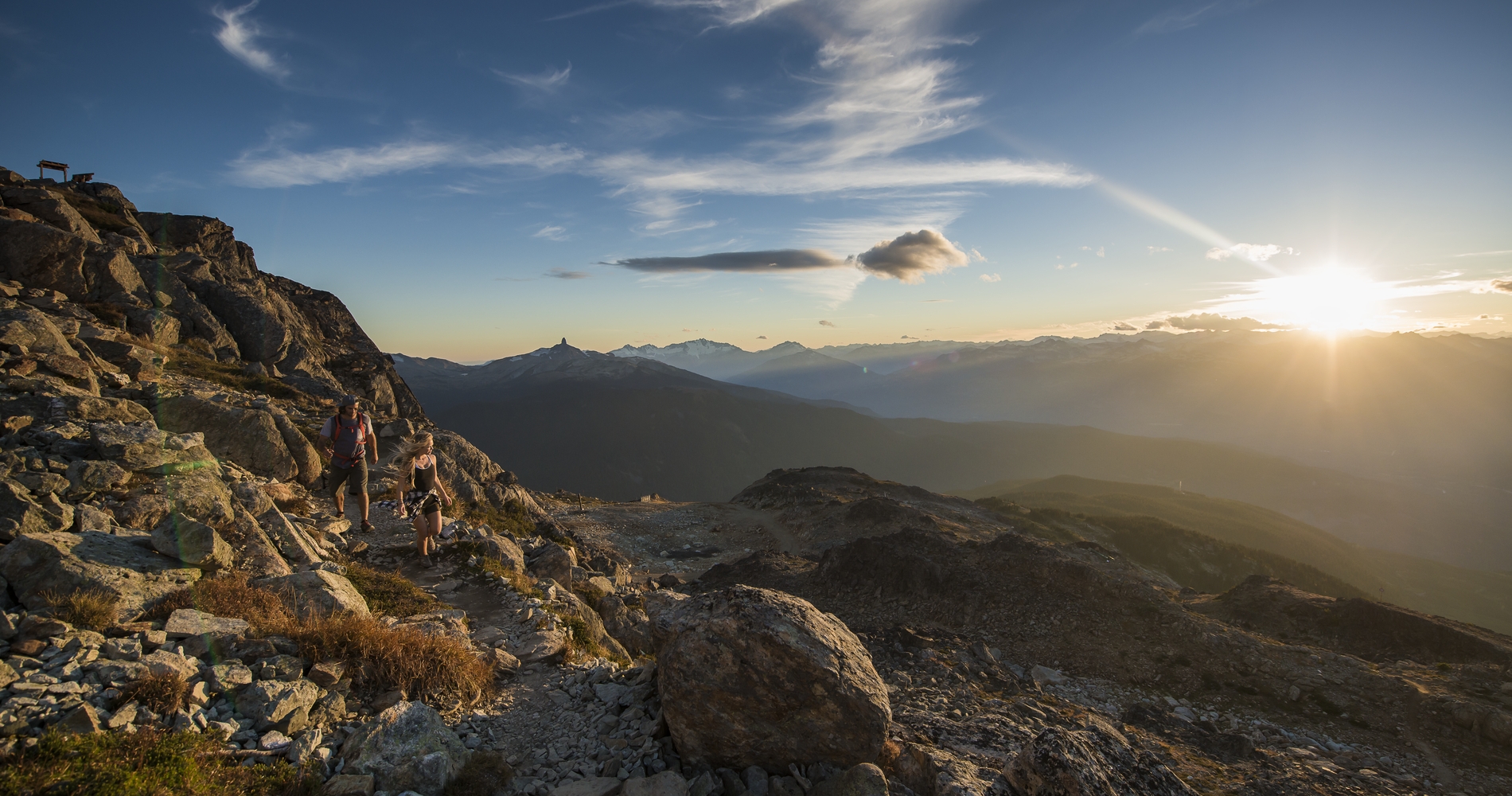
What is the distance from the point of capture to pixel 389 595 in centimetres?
1047

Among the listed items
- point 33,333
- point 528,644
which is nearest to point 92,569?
point 528,644

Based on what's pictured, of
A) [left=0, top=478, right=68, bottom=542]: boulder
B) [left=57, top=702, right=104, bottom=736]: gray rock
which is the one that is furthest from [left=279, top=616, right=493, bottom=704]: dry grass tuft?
[left=0, top=478, right=68, bottom=542]: boulder

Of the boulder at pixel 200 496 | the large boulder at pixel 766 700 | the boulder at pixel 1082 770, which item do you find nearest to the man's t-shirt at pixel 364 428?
the boulder at pixel 200 496

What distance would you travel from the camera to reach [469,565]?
44.4 feet

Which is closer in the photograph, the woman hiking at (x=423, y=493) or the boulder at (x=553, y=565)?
the woman hiking at (x=423, y=493)

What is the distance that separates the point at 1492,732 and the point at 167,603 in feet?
88.8

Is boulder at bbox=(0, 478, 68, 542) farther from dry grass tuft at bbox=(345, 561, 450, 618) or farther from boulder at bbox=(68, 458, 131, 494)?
dry grass tuft at bbox=(345, 561, 450, 618)

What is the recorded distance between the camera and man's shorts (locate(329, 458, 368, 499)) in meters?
13.5

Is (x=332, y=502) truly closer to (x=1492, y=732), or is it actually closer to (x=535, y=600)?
(x=535, y=600)

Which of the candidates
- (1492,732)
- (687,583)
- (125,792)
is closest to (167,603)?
(125,792)

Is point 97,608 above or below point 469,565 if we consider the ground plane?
above

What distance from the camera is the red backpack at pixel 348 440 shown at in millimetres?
13047

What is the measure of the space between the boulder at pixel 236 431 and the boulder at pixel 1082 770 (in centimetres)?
1781

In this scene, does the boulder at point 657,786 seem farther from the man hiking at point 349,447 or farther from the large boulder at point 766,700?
the man hiking at point 349,447
